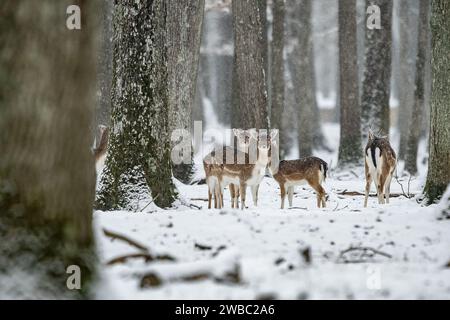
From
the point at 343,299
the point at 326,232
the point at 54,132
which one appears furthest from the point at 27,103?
the point at 326,232

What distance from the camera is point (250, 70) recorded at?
1559 centimetres

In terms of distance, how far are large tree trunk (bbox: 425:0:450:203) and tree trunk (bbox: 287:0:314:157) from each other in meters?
12.4

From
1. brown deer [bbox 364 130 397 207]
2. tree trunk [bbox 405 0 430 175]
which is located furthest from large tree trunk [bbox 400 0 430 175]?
brown deer [bbox 364 130 397 207]

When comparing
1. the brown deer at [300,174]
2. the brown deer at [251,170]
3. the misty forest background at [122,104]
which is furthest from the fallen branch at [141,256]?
the brown deer at [300,174]

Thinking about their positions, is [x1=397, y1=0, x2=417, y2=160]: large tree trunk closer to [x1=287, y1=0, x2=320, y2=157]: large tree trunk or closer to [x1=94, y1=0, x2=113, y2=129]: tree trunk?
[x1=287, y1=0, x2=320, y2=157]: large tree trunk

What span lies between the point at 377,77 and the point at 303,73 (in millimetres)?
6709

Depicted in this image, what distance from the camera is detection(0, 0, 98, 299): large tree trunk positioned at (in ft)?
13.9

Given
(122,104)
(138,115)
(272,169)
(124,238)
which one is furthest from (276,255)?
(272,169)

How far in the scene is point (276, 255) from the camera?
232 inches

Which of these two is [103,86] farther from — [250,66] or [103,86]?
[250,66]

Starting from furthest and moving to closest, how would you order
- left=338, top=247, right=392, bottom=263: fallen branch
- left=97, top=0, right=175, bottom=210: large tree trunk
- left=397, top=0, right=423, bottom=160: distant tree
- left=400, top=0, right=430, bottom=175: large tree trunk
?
1. left=397, top=0, right=423, bottom=160: distant tree
2. left=400, top=0, right=430, bottom=175: large tree trunk
3. left=97, top=0, right=175, bottom=210: large tree trunk
4. left=338, top=247, right=392, bottom=263: fallen branch

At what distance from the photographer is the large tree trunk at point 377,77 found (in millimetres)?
18219

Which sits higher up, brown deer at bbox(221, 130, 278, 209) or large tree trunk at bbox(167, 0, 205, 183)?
large tree trunk at bbox(167, 0, 205, 183)

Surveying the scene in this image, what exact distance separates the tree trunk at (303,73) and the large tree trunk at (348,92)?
11.3 feet
